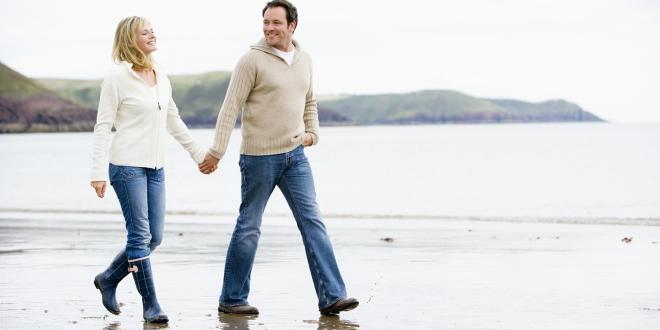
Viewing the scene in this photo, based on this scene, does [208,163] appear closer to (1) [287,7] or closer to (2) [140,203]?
(2) [140,203]

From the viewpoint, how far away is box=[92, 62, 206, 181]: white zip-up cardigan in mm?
6184

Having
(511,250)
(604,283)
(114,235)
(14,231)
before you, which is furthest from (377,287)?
(14,231)

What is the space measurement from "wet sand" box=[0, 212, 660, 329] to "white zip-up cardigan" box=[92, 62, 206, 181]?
104 cm

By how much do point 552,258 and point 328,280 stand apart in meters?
4.09

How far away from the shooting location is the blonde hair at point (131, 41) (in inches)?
245

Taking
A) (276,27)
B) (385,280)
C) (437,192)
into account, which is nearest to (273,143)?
(276,27)

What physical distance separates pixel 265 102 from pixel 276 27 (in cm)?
Result: 48

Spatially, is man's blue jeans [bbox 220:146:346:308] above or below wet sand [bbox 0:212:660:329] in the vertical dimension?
above

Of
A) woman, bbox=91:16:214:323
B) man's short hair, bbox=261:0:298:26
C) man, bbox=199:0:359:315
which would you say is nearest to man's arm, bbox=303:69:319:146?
man, bbox=199:0:359:315

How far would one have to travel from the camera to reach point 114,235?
1373 centimetres

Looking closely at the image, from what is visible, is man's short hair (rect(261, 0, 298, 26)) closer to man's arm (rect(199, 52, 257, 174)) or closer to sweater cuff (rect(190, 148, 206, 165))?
man's arm (rect(199, 52, 257, 174))

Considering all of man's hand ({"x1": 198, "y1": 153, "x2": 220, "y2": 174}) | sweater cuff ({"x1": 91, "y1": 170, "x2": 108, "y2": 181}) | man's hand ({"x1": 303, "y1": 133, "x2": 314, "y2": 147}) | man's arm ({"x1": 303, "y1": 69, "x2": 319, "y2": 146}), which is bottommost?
sweater cuff ({"x1": 91, "y1": 170, "x2": 108, "y2": 181})

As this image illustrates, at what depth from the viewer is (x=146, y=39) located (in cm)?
625

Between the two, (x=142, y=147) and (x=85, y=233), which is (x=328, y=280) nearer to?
(x=142, y=147)
